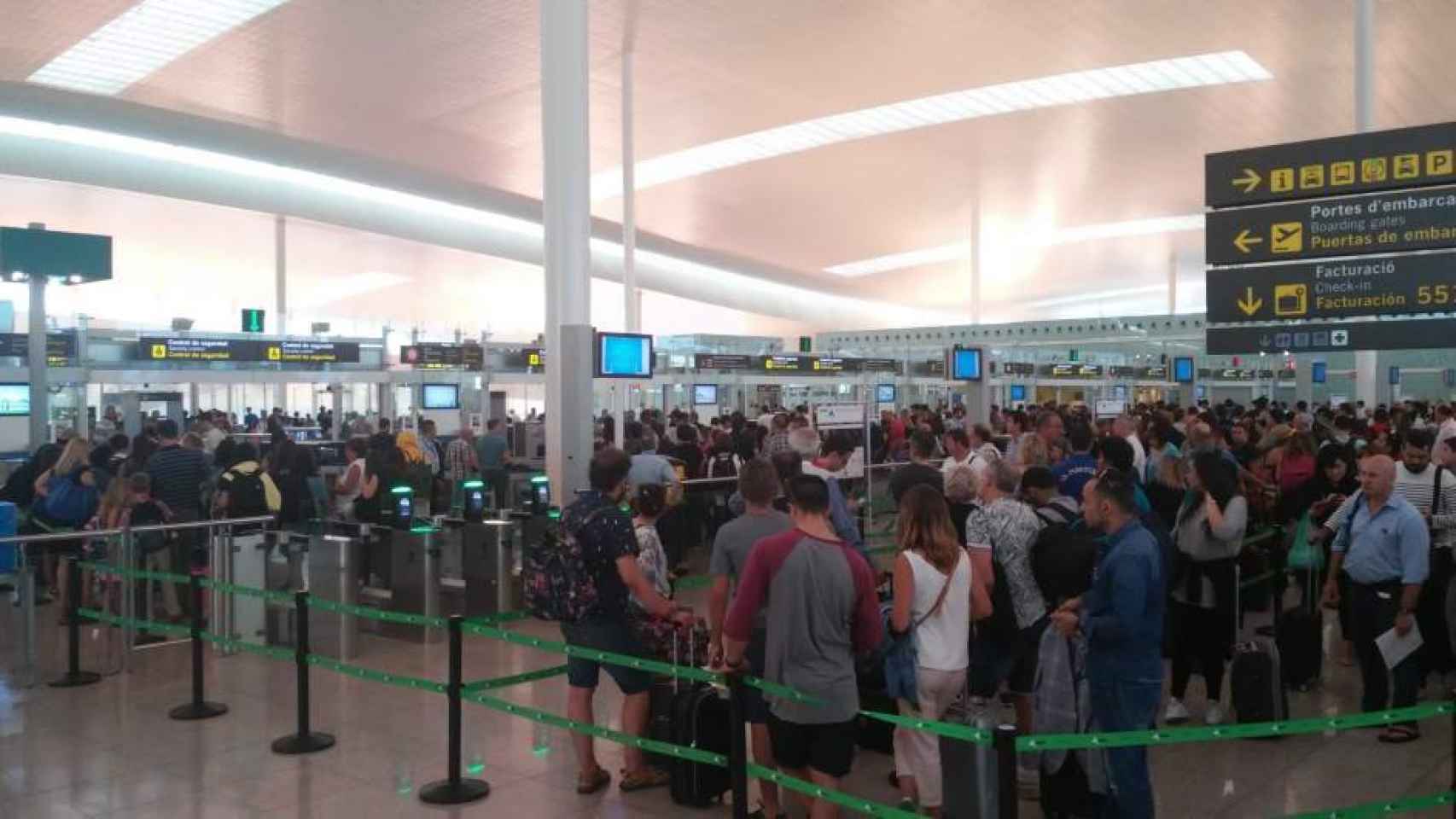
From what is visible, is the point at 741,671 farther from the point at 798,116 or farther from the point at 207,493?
the point at 798,116

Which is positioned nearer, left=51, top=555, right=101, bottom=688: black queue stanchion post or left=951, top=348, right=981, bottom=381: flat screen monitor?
left=51, top=555, right=101, bottom=688: black queue stanchion post

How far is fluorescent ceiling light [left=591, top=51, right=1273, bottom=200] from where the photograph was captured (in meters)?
19.0

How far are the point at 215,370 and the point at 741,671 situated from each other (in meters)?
17.6

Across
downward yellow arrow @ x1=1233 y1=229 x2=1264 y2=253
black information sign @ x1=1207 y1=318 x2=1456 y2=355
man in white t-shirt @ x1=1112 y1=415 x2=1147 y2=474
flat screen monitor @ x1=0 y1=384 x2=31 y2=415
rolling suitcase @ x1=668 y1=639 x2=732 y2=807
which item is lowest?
rolling suitcase @ x1=668 y1=639 x2=732 y2=807

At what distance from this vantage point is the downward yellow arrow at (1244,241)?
7465 millimetres

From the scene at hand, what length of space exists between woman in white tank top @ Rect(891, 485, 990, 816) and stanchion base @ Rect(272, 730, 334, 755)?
3.25 meters

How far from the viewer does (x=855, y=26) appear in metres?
16.4

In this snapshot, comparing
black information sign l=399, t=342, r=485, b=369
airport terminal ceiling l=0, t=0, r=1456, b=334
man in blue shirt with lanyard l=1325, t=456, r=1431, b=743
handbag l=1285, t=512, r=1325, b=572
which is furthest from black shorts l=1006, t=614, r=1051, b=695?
black information sign l=399, t=342, r=485, b=369

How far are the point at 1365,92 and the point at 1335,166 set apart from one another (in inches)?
148

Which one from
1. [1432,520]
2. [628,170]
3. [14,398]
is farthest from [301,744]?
[14,398]

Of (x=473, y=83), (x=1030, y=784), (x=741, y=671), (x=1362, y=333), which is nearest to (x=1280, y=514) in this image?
(x=1362, y=333)

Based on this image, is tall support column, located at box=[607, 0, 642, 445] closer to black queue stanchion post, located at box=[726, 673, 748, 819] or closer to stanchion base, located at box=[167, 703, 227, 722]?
stanchion base, located at box=[167, 703, 227, 722]

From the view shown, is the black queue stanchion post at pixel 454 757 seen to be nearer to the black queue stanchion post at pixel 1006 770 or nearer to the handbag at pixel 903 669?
the handbag at pixel 903 669

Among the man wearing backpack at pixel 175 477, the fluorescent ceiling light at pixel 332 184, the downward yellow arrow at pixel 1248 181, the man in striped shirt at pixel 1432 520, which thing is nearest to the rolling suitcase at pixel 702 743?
the man in striped shirt at pixel 1432 520
